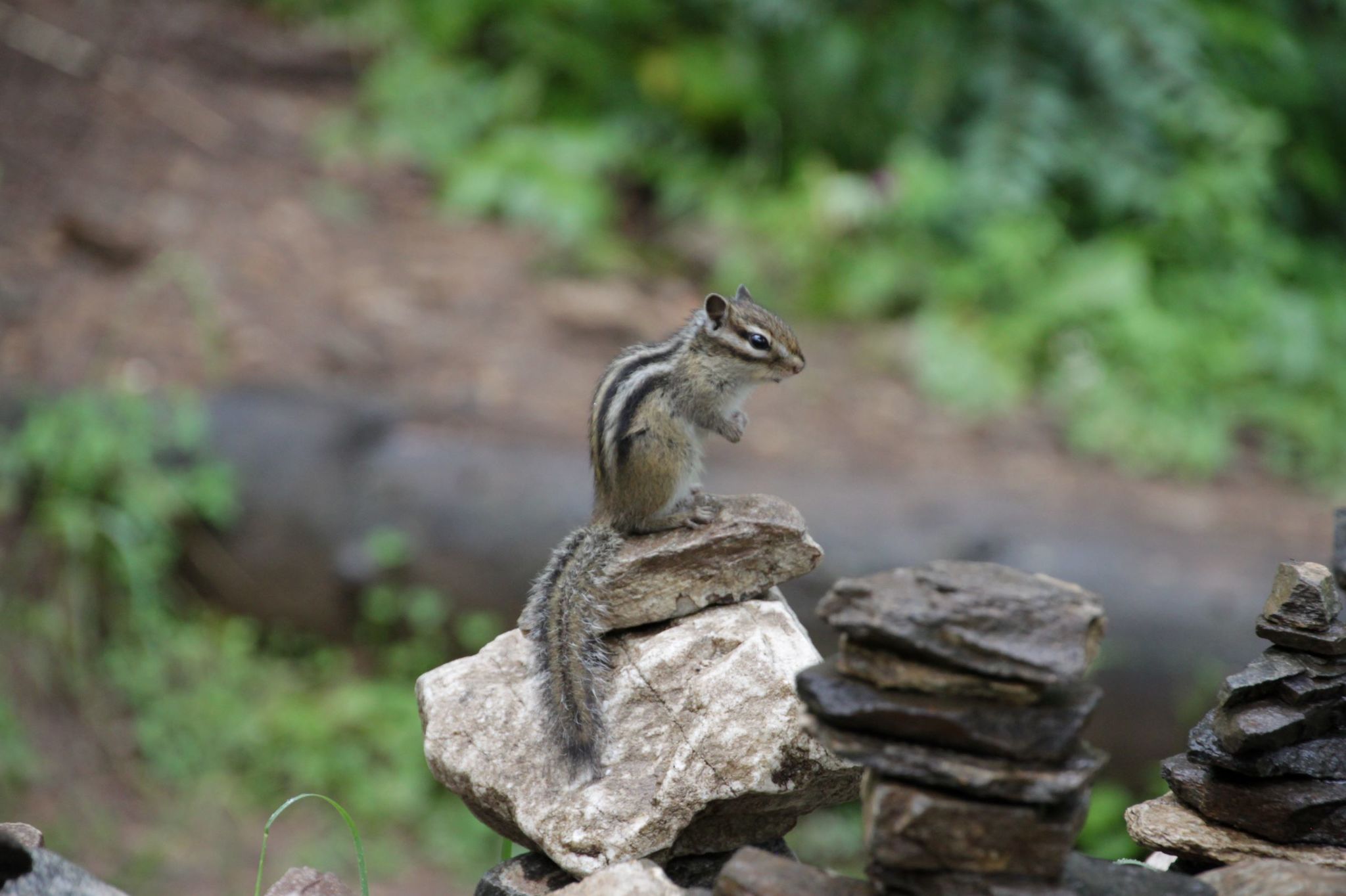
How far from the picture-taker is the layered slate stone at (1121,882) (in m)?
2.78

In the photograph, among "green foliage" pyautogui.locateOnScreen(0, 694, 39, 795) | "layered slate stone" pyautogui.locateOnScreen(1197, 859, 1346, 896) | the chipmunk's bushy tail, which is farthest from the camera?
"green foliage" pyautogui.locateOnScreen(0, 694, 39, 795)

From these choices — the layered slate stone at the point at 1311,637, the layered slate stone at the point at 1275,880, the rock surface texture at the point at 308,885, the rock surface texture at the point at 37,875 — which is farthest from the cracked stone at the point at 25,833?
the layered slate stone at the point at 1311,637

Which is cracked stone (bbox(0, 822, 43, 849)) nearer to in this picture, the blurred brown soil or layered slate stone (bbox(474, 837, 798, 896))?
layered slate stone (bbox(474, 837, 798, 896))

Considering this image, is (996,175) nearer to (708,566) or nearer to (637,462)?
(637,462)

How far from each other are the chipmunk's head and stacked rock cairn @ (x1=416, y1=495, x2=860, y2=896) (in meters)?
0.50

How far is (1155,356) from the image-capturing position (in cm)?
912

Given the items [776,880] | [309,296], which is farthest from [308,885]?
[309,296]

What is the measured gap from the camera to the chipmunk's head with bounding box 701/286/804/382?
13.4ft

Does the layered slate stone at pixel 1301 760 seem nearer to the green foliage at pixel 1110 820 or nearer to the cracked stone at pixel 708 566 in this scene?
the cracked stone at pixel 708 566

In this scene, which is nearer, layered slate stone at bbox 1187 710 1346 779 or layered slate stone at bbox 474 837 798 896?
layered slate stone at bbox 1187 710 1346 779

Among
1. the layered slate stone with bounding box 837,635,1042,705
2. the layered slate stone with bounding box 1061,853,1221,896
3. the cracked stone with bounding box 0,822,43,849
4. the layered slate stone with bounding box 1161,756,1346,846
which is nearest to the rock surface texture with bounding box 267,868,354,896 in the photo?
the cracked stone with bounding box 0,822,43,849

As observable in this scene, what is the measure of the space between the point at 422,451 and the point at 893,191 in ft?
13.8

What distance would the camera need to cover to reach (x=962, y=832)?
2615 millimetres

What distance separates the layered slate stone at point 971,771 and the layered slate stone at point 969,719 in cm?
2
